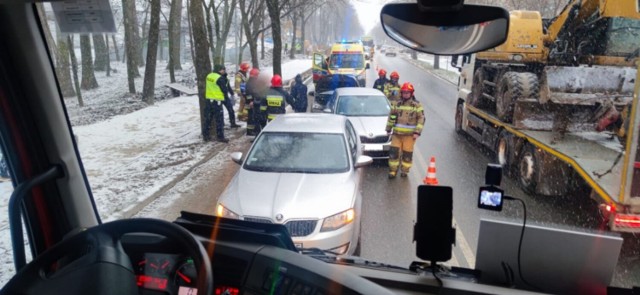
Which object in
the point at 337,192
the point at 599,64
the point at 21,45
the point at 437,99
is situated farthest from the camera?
the point at 437,99

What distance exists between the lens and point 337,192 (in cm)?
540

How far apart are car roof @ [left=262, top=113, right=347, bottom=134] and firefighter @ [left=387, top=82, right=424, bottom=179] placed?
5.18 feet

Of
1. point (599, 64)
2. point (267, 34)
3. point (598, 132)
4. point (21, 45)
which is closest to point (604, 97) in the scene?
point (598, 132)

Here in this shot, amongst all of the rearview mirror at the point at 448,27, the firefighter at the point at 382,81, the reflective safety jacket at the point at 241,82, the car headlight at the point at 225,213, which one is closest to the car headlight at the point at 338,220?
the car headlight at the point at 225,213

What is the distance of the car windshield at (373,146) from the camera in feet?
9.45

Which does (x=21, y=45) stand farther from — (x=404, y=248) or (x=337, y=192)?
(x=404, y=248)

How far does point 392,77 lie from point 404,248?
7732 mm

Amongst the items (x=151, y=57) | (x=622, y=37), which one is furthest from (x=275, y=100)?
(x=151, y=57)

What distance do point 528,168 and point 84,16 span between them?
22.8ft

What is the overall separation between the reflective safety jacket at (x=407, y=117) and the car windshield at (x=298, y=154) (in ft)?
7.87

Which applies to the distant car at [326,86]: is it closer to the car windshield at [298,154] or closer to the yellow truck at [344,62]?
the yellow truck at [344,62]

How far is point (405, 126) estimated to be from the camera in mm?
8773

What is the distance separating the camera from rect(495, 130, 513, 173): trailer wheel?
9.00 metres

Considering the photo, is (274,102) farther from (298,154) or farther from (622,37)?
(622,37)
